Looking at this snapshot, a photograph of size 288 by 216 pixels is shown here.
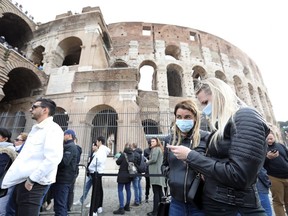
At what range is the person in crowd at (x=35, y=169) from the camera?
2049mm

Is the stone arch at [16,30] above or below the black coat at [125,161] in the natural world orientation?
above

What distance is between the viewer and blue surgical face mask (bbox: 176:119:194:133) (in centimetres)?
191

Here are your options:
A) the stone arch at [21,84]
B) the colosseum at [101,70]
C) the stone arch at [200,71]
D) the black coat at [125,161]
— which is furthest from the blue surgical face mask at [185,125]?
the stone arch at [200,71]

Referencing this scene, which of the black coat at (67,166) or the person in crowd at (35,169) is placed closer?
the person in crowd at (35,169)

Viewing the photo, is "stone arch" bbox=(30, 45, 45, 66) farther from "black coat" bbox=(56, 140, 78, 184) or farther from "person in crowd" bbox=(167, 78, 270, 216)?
"person in crowd" bbox=(167, 78, 270, 216)

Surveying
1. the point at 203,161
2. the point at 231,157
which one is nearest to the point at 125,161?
the point at 203,161

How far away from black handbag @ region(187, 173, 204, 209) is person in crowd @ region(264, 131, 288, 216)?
7.91 feet

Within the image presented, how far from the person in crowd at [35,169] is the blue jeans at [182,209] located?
1.44 meters

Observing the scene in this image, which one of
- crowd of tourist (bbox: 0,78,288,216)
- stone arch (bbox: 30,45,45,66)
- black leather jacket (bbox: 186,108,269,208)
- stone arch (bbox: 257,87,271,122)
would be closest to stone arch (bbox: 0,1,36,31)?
stone arch (bbox: 30,45,45,66)

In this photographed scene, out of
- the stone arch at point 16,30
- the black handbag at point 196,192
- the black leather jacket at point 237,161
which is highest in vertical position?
the stone arch at point 16,30

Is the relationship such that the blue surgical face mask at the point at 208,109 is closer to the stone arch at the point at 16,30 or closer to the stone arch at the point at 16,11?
the stone arch at the point at 16,11

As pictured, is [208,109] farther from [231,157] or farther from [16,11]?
[16,11]

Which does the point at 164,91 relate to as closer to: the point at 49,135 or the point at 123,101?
the point at 123,101

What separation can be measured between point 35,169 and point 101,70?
32.7 feet
